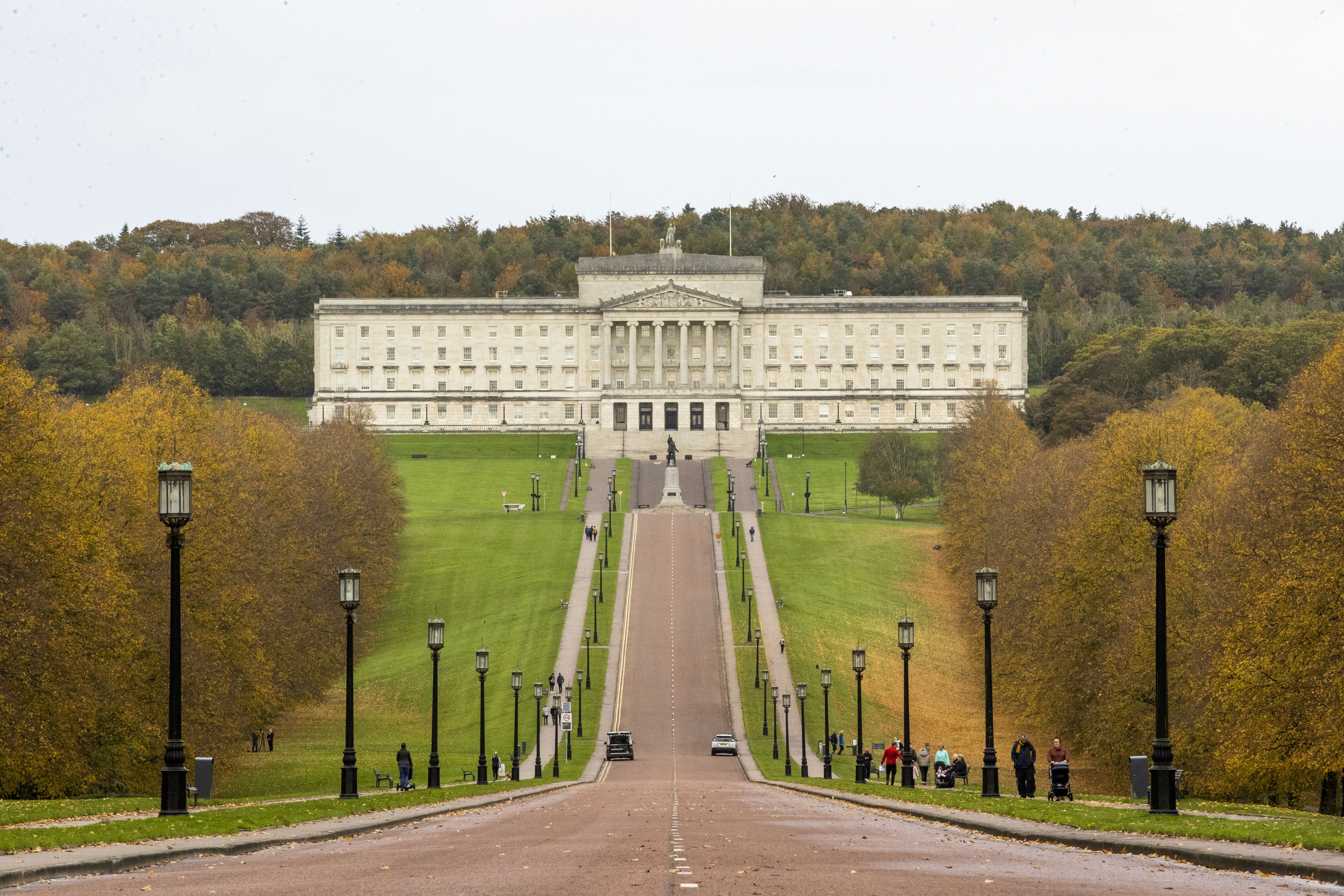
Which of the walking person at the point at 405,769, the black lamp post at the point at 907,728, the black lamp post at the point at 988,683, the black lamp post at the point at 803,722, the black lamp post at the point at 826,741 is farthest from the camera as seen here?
the black lamp post at the point at 826,741

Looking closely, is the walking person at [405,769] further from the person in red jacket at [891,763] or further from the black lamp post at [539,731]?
the person in red jacket at [891,763]

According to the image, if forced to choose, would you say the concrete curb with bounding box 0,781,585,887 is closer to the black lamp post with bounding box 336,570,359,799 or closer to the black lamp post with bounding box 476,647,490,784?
the black lamp post with bounding box 336,570,359,799

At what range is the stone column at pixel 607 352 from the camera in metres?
164

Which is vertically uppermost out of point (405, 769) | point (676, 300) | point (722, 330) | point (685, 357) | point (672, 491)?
point (676, 300)

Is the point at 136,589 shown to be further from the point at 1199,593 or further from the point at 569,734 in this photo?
the point at 1199,593

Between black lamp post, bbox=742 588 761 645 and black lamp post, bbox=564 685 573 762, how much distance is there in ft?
24.6

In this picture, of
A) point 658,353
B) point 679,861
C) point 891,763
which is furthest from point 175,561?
point 658,353

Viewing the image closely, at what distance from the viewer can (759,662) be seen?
6500cm

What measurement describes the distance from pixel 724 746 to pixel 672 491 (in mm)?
58036

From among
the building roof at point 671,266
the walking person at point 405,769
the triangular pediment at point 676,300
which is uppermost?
the building roof at point 671,266

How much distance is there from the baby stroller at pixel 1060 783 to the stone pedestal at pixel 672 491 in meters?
79.4

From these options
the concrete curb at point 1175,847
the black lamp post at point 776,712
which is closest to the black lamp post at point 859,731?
the black lamp post at point 776,712

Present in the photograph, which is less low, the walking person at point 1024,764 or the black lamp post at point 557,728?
the walking person at point 1024,764

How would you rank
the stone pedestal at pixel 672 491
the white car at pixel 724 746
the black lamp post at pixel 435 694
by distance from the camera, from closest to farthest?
the black lamp post at pixel 435 694 → the white car at pixel 724 746 → the stone pedestal at pixel 672 491
